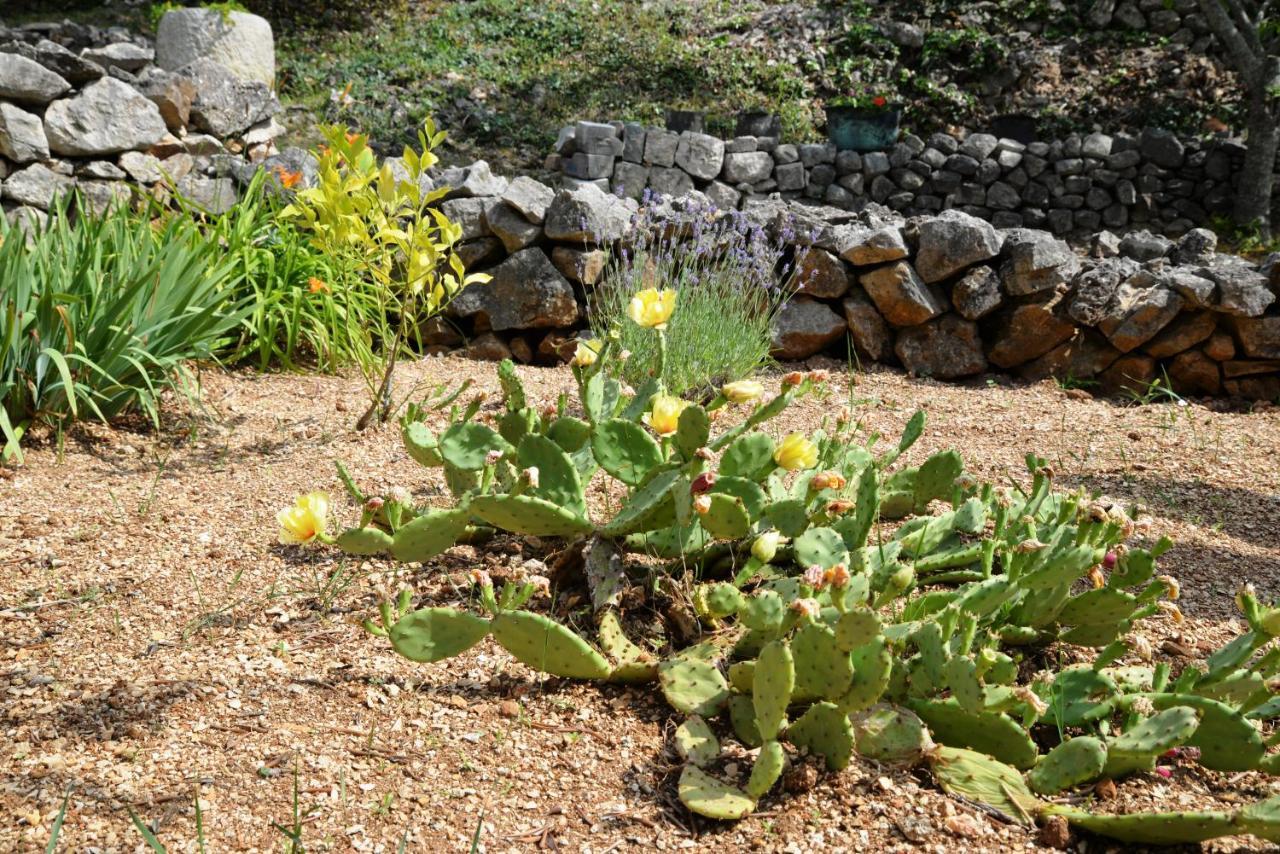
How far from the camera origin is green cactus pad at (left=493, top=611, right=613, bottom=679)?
68.7 inches

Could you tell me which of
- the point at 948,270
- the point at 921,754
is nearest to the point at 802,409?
the point at 948,270

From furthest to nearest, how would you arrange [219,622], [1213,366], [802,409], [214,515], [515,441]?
1. [1213,366]
2. [802,409]
3. [214,515]
4. [515,441]
5. [219,622]

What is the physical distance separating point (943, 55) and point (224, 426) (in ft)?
30.4

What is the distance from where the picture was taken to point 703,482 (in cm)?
181

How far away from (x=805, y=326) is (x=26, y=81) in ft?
13.8

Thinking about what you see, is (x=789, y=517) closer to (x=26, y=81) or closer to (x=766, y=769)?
(x=766, y=769)

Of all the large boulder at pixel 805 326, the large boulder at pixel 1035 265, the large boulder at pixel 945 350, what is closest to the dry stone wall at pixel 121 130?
the large boulder at pixel 805 326

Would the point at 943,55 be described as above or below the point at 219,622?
above

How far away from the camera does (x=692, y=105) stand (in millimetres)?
9984

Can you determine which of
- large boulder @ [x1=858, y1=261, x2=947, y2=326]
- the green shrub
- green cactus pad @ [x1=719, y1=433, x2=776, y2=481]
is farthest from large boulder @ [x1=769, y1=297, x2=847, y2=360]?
green cactus pad @ [x1=719, y1=433, x2=776, y2=481]

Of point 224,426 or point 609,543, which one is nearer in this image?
point 609,543

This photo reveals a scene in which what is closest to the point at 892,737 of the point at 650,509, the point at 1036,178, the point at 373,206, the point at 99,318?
the point at 650,509

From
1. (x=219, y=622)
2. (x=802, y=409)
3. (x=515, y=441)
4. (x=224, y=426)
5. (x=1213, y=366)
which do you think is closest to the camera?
(x=219, y=622)

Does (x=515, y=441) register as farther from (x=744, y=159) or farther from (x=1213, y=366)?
(x=744, y=159)
